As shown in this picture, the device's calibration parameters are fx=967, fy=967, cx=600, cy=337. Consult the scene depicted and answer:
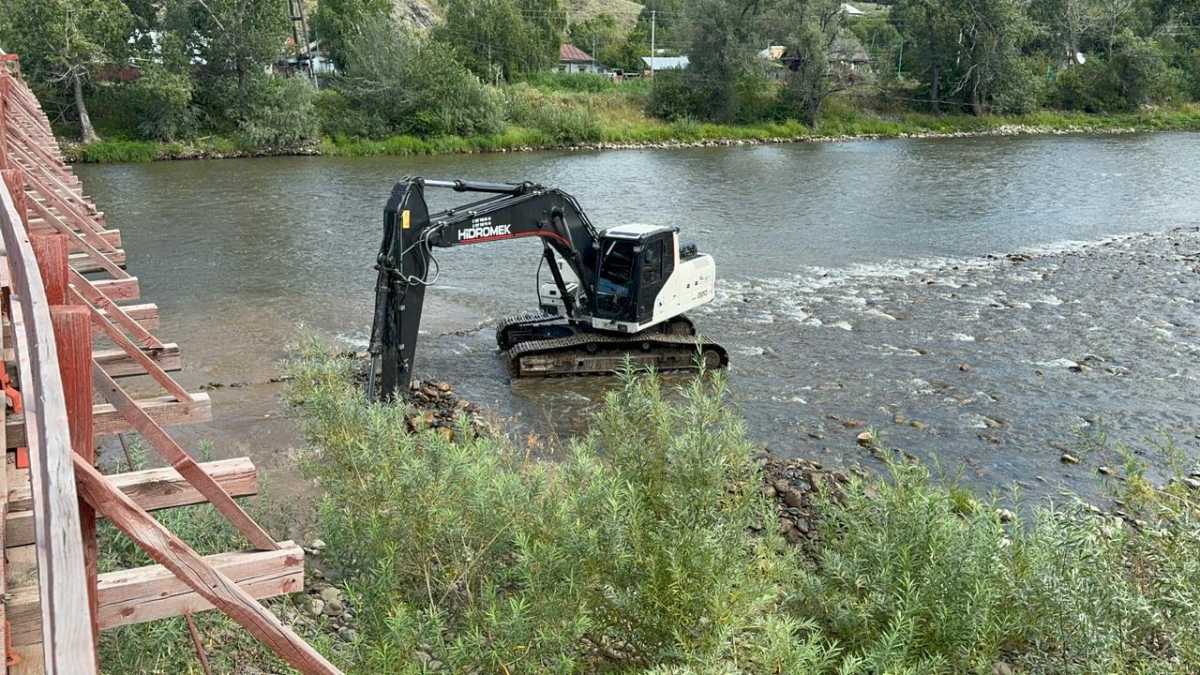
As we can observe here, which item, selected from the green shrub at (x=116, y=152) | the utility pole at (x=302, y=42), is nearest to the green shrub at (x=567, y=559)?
the green shrub at (x=116, y=152)

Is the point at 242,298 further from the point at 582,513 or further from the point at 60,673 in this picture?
the point at 60,673

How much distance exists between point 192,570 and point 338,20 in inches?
2763

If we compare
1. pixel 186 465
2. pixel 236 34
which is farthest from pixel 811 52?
pixel 186 465

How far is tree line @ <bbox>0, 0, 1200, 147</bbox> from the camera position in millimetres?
44906

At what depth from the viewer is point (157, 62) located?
4566 centimetres

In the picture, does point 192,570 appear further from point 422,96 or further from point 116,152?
point 422,96

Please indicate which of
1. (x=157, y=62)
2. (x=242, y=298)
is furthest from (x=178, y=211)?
(x=157, y=62)

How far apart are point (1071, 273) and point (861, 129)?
3843 centimetres

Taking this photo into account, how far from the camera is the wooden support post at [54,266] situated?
12.0 feet

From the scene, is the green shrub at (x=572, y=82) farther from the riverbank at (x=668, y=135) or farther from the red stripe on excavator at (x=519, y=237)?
the red stripe on excavator at (x=519, y=237)

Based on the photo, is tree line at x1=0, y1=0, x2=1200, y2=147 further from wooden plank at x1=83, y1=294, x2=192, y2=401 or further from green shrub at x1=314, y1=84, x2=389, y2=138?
wooden plank at x1=83, y1=294, x2=192, y2=401

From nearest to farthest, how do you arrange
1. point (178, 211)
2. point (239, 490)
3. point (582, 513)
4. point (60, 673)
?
point (60, 673) < point (239, 490) < point (582, 513) < point (178, 211)

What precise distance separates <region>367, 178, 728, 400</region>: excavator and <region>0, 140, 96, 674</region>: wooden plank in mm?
9513

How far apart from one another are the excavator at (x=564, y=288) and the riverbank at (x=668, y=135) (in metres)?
33.9
